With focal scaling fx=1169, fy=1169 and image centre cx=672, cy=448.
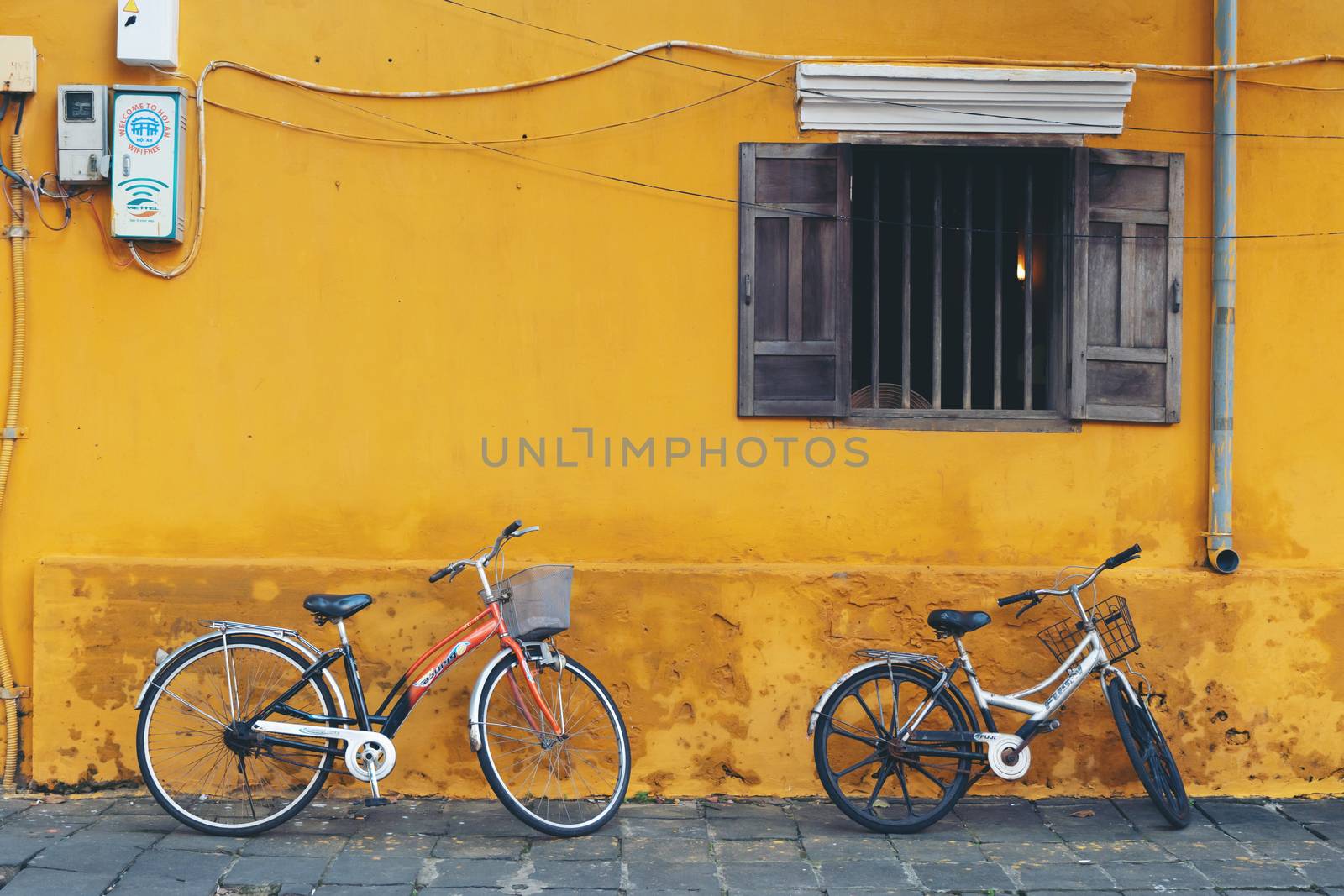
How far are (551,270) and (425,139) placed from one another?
0.83 m

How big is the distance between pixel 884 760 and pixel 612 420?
1914 millimetres

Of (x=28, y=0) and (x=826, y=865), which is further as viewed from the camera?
(x=28, y=0)

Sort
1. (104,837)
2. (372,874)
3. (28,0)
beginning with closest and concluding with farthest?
(372,874) < (104,837) < (28,0)

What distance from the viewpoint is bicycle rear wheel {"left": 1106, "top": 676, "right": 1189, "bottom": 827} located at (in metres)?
4.88

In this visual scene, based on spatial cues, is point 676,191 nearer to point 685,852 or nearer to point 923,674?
point 923,674

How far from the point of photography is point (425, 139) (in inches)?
210

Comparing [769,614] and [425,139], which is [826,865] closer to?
[769,614]

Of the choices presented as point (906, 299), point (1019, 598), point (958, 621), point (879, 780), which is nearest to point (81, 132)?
point (906, 299)

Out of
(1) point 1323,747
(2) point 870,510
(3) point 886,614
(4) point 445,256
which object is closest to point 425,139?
(4) point 445,256

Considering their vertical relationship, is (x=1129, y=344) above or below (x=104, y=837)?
above

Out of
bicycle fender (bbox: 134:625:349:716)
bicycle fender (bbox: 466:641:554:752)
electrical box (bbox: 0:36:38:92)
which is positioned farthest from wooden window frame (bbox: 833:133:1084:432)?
electrical box (bbox: 0:36:38:92)

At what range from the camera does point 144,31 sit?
16.9ft

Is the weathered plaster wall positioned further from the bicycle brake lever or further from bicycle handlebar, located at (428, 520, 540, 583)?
bicycle handlebar, located at (428, 520, 540, 583)

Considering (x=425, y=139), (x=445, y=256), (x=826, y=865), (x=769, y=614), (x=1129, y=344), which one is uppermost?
(x=425, y=139)
